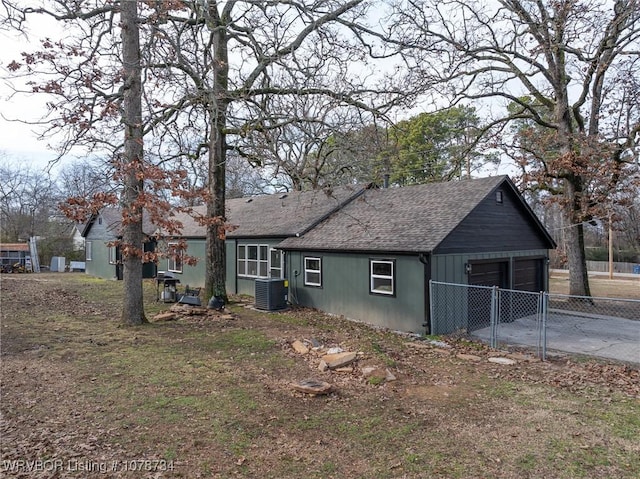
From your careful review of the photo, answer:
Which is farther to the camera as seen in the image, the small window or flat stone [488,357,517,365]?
the small window

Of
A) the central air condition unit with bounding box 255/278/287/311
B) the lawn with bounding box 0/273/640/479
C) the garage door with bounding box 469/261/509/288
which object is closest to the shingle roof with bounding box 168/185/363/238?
the central air condition unit with bounding box 255/278/287/311

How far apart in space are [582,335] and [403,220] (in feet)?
18.5

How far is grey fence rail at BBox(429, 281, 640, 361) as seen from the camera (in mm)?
9758

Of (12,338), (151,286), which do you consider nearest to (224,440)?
(12,338)

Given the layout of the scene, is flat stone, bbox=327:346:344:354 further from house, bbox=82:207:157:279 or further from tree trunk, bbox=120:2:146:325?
house, bbox=82:207:157:279

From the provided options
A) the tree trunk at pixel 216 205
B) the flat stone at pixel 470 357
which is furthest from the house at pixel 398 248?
the flat stone at pixel 470 357

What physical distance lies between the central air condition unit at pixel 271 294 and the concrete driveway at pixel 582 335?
609cm

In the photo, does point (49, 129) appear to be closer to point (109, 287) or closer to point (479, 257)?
point (479, 257)

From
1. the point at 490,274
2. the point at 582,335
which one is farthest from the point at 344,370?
the point at 490,274

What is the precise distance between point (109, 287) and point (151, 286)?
7.07 ft

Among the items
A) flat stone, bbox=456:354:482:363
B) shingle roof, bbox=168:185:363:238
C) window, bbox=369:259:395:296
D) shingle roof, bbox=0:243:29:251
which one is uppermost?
shingle roof, bbox=168:185:363:238

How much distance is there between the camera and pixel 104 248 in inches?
1017

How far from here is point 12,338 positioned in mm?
9109

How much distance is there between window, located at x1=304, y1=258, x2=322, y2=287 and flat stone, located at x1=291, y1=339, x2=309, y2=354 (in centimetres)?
517
